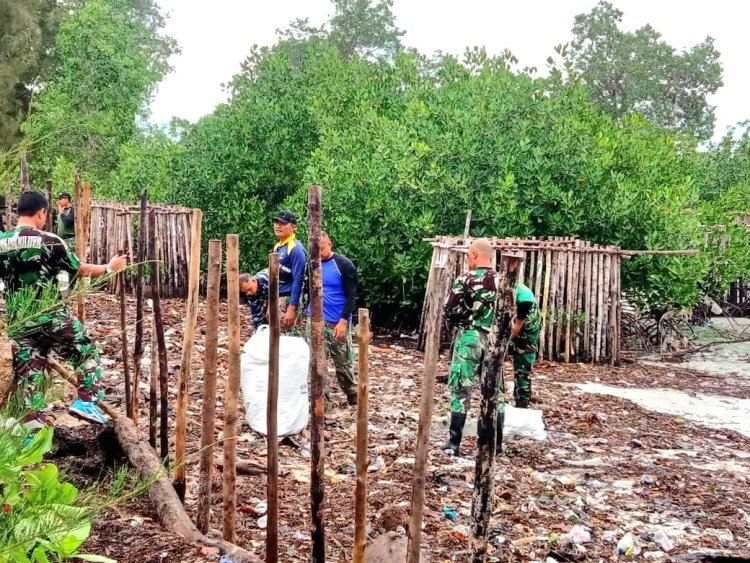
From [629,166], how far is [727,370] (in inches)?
135

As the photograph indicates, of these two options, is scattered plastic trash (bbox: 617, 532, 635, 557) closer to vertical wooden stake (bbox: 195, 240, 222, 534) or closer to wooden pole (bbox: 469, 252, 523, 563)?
wooden pole (bbox: 469, 252, 523, 563)

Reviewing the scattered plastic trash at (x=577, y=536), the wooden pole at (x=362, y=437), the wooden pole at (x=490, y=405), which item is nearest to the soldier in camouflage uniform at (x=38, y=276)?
the wooden pole at (x=362, y=437)

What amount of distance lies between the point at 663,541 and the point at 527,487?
3.33 ft

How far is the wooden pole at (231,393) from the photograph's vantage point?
3.23 m

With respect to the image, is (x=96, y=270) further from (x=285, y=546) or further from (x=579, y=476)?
(x=579, y=476)

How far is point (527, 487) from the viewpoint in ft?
16.5

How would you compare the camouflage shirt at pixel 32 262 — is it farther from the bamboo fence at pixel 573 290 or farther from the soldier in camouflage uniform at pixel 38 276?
the bamboo fence at pixel 573 290

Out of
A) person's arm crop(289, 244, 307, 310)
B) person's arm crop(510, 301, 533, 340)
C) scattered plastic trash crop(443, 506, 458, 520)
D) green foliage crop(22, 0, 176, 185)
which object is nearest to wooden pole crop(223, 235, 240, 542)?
scattered plastic trash crop(443, 506, 458, 520)

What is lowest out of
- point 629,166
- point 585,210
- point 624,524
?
point 624,524

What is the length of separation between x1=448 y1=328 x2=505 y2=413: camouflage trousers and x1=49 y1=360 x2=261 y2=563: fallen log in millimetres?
2390

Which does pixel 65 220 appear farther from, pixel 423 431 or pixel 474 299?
pixel 423 431

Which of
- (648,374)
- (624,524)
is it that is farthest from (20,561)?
(648,374)

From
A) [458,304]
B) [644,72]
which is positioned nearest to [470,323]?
[458,304]

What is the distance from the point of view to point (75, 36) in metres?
20.6
